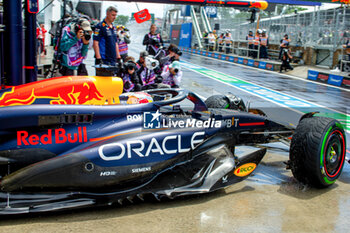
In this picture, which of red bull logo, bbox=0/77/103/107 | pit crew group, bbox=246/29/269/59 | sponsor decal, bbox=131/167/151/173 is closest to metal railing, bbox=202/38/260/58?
pit crew group, bbox=246/29/269/59

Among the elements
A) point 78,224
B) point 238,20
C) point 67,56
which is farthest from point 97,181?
point 238,20

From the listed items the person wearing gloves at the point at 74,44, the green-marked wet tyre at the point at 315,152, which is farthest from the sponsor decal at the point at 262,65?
the green-marked wet tyre at the point at 315,152

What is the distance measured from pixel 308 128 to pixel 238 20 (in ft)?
100

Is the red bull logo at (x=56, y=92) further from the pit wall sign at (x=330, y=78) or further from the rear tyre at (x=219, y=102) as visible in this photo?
the pit wall sign at (x=330, y=78)

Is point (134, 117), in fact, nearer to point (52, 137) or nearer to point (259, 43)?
point (52, 137)

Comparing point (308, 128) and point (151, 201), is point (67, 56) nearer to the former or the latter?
point (151, 201)

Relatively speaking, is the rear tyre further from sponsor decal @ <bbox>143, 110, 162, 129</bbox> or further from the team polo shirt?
the team polo shirt

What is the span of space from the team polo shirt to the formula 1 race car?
3.28 meters

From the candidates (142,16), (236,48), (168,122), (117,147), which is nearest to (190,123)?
(168,122)

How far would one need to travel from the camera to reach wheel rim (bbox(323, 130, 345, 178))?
4.44 meters

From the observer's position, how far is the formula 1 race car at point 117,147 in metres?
3.46

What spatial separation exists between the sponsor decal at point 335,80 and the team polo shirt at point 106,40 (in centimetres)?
1189

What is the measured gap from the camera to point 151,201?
3.86m

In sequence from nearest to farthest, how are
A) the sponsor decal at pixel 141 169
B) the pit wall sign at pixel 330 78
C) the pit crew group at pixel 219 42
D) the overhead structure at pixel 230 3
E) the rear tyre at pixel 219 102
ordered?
the sponsor decal at pixel 141 169
the rear tyre at pixel 219 102
the pit wall sign at pixel 330 78
the overhead structure at pixel 230 3
the pit crew group at pixel 219 42
